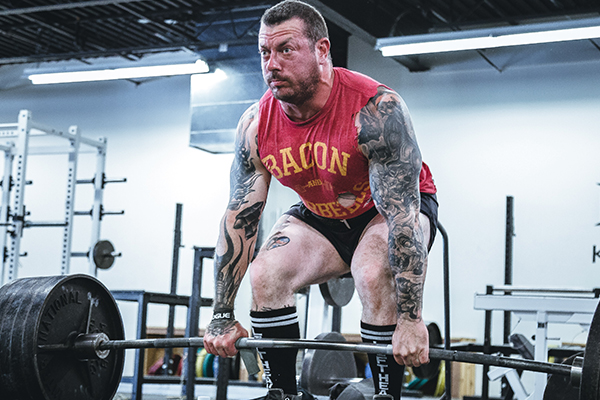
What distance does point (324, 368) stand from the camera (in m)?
3.80

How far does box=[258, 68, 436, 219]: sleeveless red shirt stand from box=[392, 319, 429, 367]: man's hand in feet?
1.58

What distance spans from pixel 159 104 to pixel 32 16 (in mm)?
1807

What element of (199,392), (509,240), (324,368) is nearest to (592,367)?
(324,368)

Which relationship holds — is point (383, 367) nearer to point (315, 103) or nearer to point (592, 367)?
point (592, 367)

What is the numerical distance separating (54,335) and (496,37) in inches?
192

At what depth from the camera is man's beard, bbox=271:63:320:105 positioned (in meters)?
2.07

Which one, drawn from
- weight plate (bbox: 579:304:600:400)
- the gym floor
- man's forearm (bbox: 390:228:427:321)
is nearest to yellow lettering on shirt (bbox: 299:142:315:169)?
man's forearm (bbox: 390:228:427:321)

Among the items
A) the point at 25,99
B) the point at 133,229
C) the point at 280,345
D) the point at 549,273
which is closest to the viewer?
the point at 280,345

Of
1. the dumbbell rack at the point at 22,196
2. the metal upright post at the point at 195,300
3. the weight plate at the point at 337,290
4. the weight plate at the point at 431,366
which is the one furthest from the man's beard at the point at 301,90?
the dumbbell rack at the point at 22,196

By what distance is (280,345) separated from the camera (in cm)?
204

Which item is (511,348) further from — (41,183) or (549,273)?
(41,183)

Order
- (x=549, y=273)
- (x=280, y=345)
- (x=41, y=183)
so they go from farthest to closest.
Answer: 1. (x=41, y=183)
2. (x=549, y=273)
3. (x=280, y=345)

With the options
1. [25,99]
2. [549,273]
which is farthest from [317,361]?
[25,99]

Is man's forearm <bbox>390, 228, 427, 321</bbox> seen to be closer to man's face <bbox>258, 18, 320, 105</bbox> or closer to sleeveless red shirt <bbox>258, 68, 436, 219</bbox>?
sleeveless red shirt <bbox>258, 68, 436, 219</bbox>
